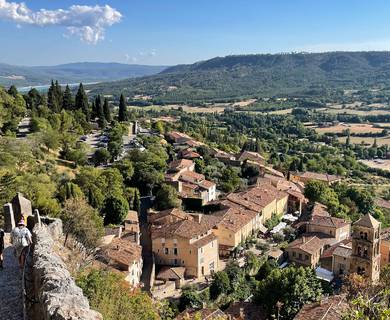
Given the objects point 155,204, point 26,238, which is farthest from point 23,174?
point 26,238

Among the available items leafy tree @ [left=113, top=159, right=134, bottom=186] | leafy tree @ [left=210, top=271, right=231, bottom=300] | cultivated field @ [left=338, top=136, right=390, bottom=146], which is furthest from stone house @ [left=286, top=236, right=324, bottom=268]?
cultivated field @ [left=338, top=136, right=390, bottom=146]

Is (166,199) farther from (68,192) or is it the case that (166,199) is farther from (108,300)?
(108,300)

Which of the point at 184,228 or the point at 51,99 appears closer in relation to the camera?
the point at 184,228

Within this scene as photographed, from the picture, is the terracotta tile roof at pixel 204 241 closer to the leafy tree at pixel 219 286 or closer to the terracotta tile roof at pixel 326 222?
the leafy tree at pixel 219 286

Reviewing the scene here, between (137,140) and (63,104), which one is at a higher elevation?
(63,104)

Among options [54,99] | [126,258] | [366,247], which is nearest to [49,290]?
[126,258]

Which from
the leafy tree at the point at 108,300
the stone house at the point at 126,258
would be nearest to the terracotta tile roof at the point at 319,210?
the stone house at the point at 126,258

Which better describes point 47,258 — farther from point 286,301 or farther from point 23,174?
point 23,174
